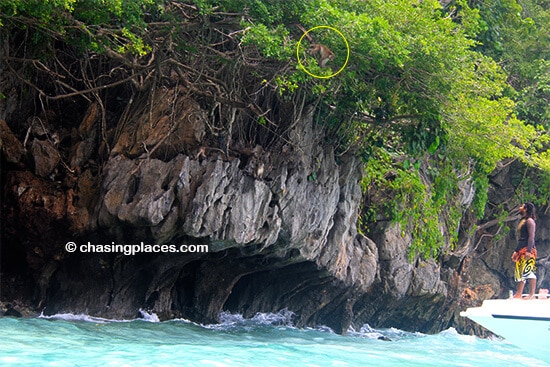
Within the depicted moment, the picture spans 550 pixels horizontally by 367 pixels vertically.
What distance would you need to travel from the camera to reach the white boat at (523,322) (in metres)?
8.27

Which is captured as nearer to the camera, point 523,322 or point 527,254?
point 523,322

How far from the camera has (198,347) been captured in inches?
301

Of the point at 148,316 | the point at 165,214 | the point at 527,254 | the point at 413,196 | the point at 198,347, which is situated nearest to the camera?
the point at 198,347

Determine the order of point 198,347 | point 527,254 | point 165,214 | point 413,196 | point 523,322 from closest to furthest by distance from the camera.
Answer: point 198,347
point 523,322
point 165,214
point 527,254
point 413,196

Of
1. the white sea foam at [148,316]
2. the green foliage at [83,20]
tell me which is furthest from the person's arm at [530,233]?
the green foliage at [83,20]

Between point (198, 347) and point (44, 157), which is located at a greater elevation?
point (44, 157)

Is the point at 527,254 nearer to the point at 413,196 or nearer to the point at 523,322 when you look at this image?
the point at 523,322

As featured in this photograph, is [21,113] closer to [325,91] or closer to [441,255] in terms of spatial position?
[325,91]

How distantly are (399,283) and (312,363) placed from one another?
6.29 m

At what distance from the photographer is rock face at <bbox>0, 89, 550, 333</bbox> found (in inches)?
359

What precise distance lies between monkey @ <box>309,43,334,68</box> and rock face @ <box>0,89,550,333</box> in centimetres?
138

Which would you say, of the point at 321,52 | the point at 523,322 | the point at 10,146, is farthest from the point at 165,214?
the point at 523,322

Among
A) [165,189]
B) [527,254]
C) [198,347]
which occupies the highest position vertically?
[165,189]

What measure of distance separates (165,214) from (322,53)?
2.87m
